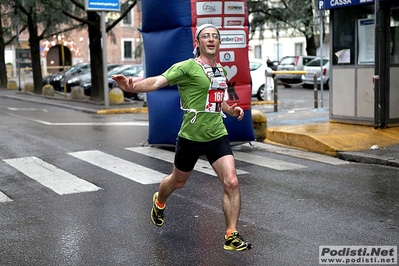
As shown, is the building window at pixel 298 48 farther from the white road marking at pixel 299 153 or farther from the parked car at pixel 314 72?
the white road marking at pixel 299 153

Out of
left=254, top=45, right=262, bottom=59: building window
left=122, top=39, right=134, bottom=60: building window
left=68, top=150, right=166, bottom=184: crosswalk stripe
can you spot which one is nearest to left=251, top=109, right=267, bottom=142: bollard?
left=68, top=150, right=166, bottom=184: crosswalk stripe

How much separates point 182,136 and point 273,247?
50.9 inches

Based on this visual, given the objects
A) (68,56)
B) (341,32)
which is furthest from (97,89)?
(68,56)

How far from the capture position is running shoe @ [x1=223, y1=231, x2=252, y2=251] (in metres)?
5.53

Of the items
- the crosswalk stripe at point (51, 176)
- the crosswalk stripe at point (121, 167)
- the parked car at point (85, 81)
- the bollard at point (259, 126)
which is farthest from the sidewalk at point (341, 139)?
the parked car at point (85, 81)

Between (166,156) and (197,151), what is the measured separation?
531 centimetres

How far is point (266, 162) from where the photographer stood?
10.5 m

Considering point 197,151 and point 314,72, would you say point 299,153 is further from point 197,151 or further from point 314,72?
point 314,72

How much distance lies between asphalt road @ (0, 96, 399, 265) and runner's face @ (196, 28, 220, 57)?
173cm

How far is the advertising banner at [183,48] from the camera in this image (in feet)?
36.9

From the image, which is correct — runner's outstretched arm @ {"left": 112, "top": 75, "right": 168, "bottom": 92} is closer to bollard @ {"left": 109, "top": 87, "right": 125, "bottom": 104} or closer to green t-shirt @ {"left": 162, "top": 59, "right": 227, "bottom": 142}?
green t-shirt @ {"left": 162, "top": 59, "right": 227, "bottom": 142}

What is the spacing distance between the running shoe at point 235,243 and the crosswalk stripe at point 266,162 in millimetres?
4353

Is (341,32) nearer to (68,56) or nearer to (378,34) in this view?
(378,34)

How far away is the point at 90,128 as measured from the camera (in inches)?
612
